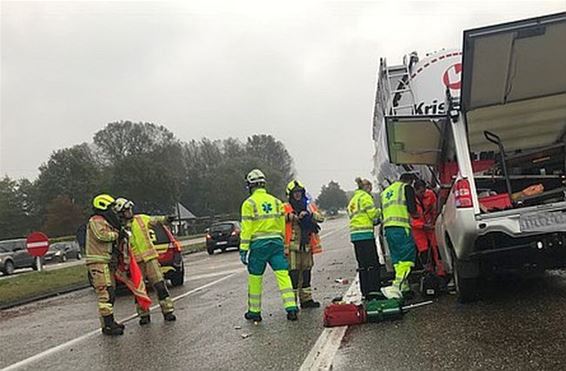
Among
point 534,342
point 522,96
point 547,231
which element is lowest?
point 534,342

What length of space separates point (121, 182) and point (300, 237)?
5597cm

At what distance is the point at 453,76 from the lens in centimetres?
985

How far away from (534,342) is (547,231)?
1.42 m

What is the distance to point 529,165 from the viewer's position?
8.59 m

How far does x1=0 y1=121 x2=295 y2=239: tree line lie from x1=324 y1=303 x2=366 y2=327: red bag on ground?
2112 inches

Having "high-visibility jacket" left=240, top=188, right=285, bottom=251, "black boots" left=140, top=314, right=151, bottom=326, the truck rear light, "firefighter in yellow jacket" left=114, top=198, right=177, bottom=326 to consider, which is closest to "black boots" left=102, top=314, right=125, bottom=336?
"black boots" left=140, top=314, right=151, bottom=326

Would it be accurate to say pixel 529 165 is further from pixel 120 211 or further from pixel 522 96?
pixel 120 211

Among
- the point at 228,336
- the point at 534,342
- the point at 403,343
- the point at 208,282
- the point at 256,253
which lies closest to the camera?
the point at 534,342

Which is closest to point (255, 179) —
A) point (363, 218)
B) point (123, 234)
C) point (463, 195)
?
point (363, 218)

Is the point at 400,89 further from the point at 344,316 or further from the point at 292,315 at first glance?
the point at 344,316

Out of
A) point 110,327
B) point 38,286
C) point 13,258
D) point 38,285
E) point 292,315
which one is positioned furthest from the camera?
point 13,258

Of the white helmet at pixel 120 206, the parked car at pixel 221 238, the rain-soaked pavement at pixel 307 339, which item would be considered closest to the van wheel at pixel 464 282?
the rain-soaked pavement at pixel 307 339

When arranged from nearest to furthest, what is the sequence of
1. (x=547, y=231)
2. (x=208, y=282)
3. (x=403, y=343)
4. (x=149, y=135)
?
(x=403, y=343), (x=547, y=231), (x=208, y=282), (x=149, y=135)

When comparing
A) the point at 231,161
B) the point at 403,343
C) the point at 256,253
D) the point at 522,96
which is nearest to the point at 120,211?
the point at 256,253
